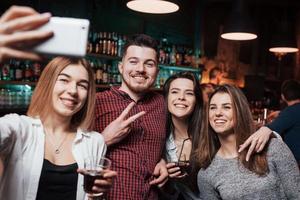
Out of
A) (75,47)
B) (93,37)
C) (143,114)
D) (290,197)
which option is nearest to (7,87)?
(93,37)

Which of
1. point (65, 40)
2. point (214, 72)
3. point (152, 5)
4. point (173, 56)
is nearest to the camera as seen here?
point (65, 40)

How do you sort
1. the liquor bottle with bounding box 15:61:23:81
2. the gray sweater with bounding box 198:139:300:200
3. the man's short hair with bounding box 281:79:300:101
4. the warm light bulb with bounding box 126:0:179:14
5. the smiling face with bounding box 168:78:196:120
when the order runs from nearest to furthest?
the gray sweater with bounding box 198:139:300:200 → the smiling face with bounding box 168:78:196:120 → the warm light bulb with bounding box 126:0:179:14 → the liquor bottle with bounding box 15:61:23:81 → the man's short hair with bounding box 281:79:300:101

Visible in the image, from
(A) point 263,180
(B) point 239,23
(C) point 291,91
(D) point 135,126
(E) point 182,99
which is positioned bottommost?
(A) point 263,180

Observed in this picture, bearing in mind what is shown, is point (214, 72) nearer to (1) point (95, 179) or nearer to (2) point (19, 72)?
(2) point (19, 72)

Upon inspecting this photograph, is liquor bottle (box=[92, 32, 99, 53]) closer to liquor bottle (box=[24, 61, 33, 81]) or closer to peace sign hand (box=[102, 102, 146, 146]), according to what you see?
liquor bottle (box=[24, 61, 33, 81])

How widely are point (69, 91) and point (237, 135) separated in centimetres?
96

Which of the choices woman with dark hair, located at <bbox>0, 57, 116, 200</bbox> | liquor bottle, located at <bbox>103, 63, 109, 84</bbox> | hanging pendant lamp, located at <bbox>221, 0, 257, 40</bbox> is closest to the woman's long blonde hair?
woman with dark hair, located at <bbox>0, 57, 116, 200</bbox>

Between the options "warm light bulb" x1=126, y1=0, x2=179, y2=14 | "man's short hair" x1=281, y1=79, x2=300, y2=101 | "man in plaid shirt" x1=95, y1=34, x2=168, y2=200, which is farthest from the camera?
"man's short hair" x1=281, y1=79, x2=300, y2=101

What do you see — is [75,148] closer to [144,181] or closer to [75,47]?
[144,181]

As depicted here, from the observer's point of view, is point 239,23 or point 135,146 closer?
point 135,146

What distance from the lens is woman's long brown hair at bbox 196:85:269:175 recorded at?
1.91 m

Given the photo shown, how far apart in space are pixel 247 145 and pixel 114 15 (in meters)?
3.37

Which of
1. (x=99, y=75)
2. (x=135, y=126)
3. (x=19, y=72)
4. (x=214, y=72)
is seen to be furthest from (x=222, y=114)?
(x=214, y=72)

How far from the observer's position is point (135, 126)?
83.4 inches
